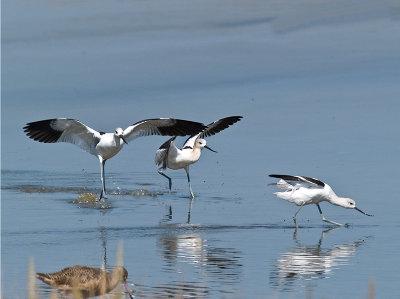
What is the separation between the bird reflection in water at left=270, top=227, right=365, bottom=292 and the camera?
34.1ft

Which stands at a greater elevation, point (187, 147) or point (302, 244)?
point (187, 147)

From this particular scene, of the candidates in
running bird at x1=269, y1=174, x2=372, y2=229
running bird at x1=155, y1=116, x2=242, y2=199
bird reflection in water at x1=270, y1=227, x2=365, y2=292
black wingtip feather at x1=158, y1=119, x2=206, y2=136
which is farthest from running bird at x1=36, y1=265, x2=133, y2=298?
running bird at x1=155, y1=116, x2=242, y2=199

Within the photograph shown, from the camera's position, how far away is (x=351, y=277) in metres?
10.6

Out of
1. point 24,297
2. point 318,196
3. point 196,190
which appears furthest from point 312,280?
point 196,190

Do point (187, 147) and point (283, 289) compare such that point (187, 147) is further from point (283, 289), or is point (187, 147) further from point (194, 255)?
point (283, 289)

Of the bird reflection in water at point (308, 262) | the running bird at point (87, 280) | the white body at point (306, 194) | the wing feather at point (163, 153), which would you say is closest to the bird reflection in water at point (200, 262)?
the bird reflection in water at point (308, 262)

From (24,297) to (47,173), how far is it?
1509 cm

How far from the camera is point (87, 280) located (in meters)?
7.94

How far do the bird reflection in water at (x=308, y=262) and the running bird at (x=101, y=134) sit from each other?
585 cm

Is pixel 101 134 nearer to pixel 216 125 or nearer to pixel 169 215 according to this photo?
pixel 216 125

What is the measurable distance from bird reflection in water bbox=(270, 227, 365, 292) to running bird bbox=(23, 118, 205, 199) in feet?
19.2

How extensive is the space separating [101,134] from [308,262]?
8.81 m

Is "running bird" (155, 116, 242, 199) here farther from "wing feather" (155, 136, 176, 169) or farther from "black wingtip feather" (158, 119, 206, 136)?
"black wingtip feather" (158, 119, 206, 136)

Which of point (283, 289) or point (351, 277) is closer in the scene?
point (283, 289)
